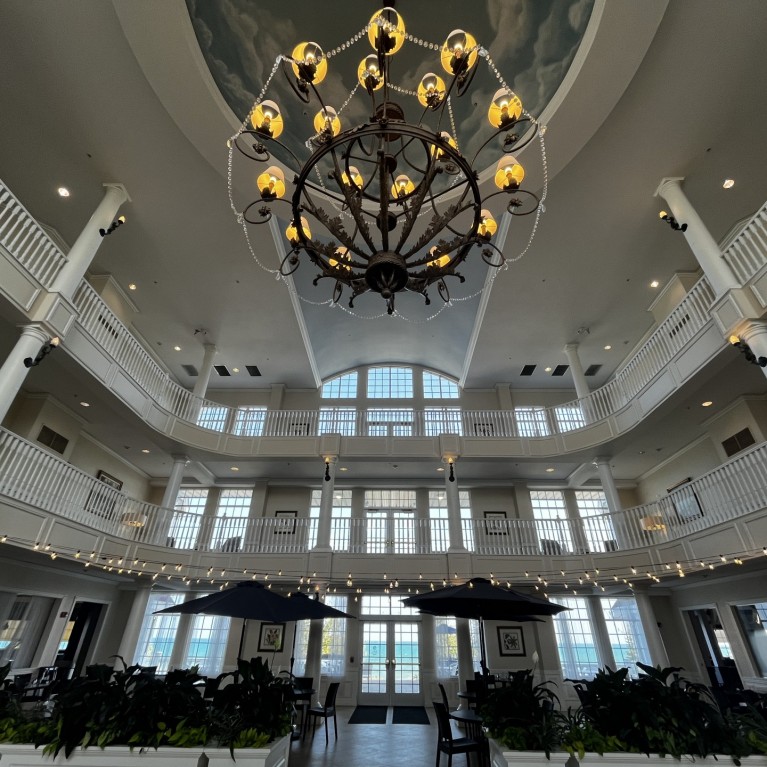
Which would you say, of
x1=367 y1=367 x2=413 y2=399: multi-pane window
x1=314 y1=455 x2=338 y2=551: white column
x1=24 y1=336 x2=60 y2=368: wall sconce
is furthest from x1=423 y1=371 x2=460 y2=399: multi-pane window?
x1=24 y1=336 x2=60 y2=368: wall sconce

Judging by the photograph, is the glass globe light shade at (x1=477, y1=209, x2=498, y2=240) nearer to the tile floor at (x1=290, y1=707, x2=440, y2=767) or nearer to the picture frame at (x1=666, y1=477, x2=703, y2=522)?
the picture frame at (x1=666, y1=477, x2=703, y2=522)

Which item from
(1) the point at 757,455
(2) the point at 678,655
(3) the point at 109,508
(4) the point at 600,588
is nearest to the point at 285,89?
(3) the point at 109,508

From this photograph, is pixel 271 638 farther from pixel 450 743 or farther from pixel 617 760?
pixel 617 760

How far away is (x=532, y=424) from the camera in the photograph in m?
10.8

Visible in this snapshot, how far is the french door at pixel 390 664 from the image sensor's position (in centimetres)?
1005

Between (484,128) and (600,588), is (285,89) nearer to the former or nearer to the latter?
(484,128)

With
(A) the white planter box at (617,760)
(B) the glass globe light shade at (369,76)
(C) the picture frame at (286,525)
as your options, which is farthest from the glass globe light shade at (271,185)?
Result: (C) the picture frame at (286,525)

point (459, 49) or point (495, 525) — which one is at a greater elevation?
point (459, 49)

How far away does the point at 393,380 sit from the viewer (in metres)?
14.2

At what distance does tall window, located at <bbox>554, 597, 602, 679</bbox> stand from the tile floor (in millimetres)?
4260

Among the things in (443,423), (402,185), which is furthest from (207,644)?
(402,185)

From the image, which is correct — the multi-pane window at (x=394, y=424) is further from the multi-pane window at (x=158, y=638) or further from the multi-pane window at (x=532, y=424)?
the multi-pane window at (x=158, y=638)

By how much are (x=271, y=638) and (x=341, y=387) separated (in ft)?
24.1

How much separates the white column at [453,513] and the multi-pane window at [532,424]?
6.95 feet
